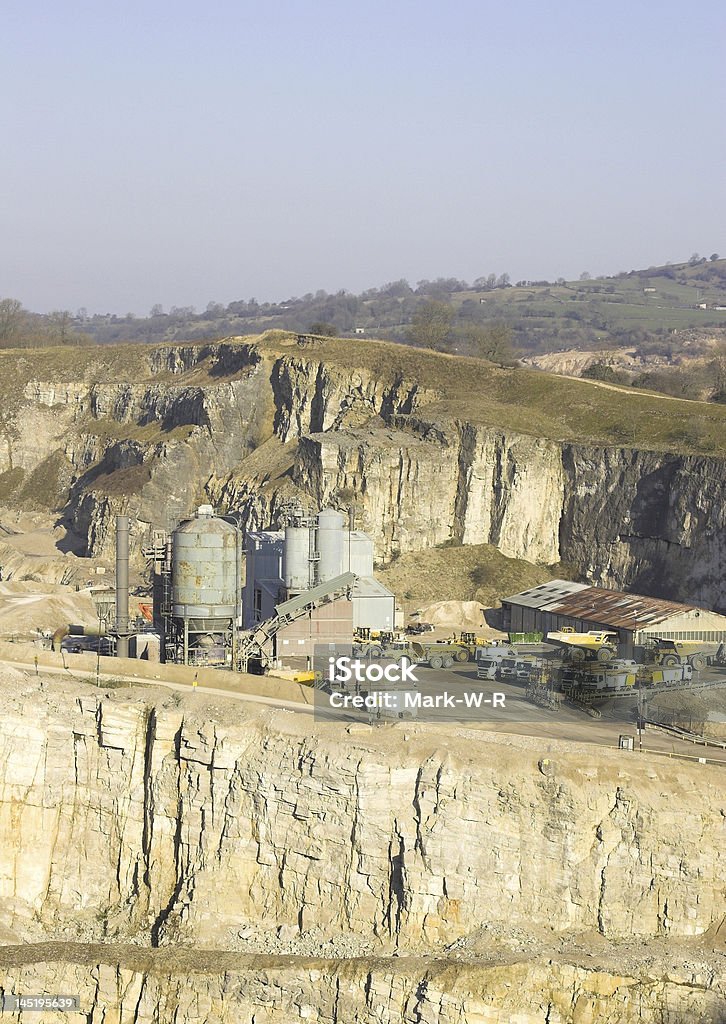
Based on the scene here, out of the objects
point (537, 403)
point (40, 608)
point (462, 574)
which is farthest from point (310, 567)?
point (537, 403)

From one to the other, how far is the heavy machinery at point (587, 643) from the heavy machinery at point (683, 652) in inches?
80.8

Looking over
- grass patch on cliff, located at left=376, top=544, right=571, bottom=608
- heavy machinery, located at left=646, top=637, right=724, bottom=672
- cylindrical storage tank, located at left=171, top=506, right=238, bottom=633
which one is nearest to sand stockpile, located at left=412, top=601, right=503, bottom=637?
grass patch on cliff, located at left=376, top=544, right=571, bottom=608

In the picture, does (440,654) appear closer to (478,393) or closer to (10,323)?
(478,393)

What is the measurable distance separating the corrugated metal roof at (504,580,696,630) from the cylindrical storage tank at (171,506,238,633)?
22563 mm

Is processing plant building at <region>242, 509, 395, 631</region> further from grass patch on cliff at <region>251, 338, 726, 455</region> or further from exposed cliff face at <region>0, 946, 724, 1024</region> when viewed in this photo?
exposed cliff face at <region>0, 946, 724, 1024</region>

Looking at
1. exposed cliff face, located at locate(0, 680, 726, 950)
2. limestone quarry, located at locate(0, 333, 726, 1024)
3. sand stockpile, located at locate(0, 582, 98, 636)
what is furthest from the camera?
sand stockpile, located at locate(0, 582, 98, 636)

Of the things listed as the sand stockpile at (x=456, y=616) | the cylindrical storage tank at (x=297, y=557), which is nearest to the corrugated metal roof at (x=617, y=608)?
the sand stockpile at (x=456, y=616)

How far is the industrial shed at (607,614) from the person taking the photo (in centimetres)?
7156

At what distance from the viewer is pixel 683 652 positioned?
6762 cm

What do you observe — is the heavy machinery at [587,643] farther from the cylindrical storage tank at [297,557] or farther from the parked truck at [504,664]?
the cylindrical storage tank at [297,557]

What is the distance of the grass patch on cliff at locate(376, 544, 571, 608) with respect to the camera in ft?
293

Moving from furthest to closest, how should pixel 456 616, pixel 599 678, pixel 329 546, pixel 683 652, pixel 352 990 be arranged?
pixel 456 616
pixel 329 546
pixel 683 652
pixel 599 678
pixel 352 990

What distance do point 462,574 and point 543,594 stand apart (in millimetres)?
9197

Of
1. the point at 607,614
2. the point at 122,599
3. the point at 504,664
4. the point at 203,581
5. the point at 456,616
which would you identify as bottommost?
the point at 456,616
